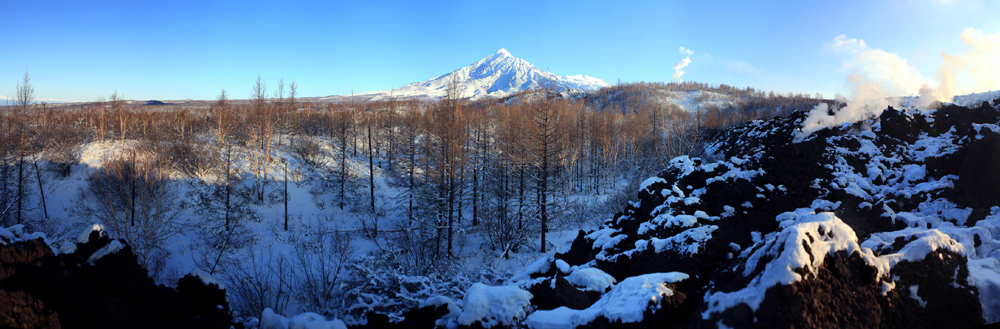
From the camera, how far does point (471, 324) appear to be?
5.01 metres

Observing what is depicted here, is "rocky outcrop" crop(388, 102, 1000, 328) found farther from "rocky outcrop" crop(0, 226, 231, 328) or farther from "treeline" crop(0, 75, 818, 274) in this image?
"treeline" crop(0, 75, 818, 274)

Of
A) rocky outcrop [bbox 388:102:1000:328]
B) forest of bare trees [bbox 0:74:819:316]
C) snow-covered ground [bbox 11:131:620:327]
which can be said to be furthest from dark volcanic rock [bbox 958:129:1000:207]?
forest of bare trees [bbox 0:74:819:316]

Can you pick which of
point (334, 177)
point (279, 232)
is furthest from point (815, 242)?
point (334, 177)

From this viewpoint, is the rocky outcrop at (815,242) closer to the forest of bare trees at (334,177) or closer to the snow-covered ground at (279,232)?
the snow-covered ground at (279,232)

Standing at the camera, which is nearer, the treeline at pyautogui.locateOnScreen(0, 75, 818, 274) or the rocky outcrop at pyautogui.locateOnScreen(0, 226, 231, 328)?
the rocky outcrop at pyautogui.locateOnScreen(0, 226, 231, 328)

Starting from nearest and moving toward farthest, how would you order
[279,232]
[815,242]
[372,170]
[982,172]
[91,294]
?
1. [815,242]
2. [91,294]
3. [982,172]
4. [279,232]
5. [372,170]

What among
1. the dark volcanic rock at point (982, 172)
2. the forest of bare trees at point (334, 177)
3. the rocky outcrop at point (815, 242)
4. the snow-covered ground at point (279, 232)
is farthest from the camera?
the forest of bare trees at point (334, 177)

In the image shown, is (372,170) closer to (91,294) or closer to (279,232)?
(279,232)

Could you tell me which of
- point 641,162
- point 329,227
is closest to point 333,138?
point 329,227

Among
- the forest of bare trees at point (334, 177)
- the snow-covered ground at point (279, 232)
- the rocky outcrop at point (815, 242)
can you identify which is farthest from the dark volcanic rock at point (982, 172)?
the forest of bare trees at point (334, 177)

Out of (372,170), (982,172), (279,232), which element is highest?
(982,172)

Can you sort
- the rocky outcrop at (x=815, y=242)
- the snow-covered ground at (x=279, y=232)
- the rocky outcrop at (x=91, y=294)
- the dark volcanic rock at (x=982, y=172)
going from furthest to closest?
the snow-covered ground at (x=279, y=232) → the dark volcanic rock at (x=982, y=172) → the rocky outcrop at (x=91, y=294) → the rocky outcrop at (x=815, y=242)

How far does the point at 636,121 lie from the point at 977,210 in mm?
45976

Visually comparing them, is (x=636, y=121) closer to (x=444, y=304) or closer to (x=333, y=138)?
(x=333, y=138)
